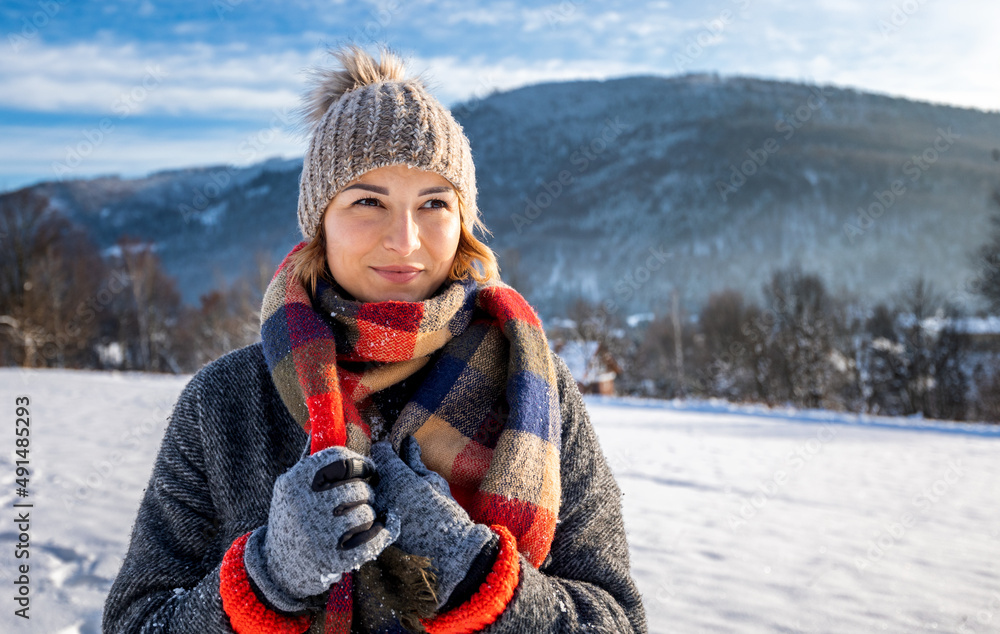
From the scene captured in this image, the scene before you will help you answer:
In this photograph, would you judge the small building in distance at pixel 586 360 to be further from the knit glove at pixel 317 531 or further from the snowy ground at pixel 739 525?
the knit glove at pixel 317 531

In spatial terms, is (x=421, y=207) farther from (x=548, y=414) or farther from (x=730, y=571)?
(x=730, y=571)

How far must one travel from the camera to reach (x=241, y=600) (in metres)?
0.96

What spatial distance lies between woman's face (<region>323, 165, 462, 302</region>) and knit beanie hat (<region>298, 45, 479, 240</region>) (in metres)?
0.03

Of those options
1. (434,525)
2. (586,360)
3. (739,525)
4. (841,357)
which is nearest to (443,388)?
(434,525)

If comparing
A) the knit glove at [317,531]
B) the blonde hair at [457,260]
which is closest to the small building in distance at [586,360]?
the blonde hair at [457,260]

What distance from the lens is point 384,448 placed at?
1.16m

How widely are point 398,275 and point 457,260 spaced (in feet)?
0.78

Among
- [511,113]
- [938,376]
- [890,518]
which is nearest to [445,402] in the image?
[890,518]

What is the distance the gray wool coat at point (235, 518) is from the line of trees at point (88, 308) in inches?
412

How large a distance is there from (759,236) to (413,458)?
417 ft

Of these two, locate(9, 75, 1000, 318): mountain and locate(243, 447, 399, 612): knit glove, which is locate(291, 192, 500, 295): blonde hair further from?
locate(9, 75, 1000, 318): mountain

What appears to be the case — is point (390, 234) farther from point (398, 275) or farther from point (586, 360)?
point (586, 360)

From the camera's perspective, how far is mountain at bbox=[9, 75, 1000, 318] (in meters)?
104

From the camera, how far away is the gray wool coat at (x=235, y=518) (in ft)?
3.67
